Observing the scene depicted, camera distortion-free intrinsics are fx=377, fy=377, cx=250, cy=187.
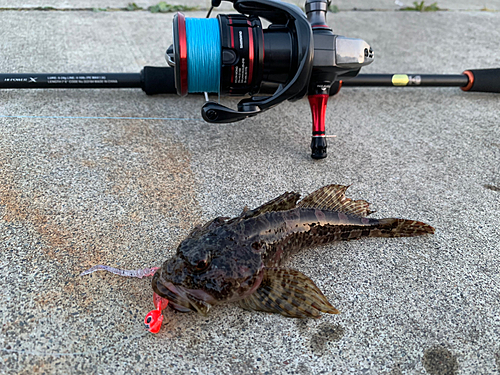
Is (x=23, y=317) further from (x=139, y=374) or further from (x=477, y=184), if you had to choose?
(x=477, y=184)

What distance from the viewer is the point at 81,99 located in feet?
11.4

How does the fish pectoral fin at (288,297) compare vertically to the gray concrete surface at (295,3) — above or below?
below

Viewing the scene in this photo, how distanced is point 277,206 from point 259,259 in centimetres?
39

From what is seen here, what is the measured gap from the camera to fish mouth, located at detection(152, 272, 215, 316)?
1.71 meters

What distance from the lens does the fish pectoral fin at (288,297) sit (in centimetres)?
186

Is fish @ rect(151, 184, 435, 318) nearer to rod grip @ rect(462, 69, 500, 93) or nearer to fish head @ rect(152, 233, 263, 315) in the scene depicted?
fish head @ rect(152, 233, 263, 315)

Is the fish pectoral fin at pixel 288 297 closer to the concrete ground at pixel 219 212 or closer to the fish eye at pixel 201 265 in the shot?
the concrete ground at pixel 219 212

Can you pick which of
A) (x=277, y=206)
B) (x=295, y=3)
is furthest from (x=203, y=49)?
(x=295, y=3)

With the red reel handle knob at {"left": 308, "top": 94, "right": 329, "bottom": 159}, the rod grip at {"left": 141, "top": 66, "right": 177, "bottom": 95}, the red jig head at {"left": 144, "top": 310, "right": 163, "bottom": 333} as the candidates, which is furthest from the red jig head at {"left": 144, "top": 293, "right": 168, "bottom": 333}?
the rod grip at {"left": 141, "top": 66, "right": 177, "bottom": 95}

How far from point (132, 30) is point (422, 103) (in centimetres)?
365

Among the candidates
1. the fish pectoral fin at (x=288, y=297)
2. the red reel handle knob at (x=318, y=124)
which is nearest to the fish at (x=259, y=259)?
the fish pectoral fin at (x=288, y=297)

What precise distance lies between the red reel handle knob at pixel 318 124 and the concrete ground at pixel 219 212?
0.11 m

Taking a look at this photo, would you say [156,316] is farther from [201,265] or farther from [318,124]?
[318,124]

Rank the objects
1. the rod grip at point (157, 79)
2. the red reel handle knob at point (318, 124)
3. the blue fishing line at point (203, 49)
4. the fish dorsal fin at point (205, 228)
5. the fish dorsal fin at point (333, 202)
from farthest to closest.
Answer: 1. the rod grip at point (157, 79)
2. the red reel handle knob at point (318, 124)
3. the blue fishing line at point (203, 49)
4. the fish dorsal fin at point (333, 202)
5. the fish dorsal fin at point (205, 228)
